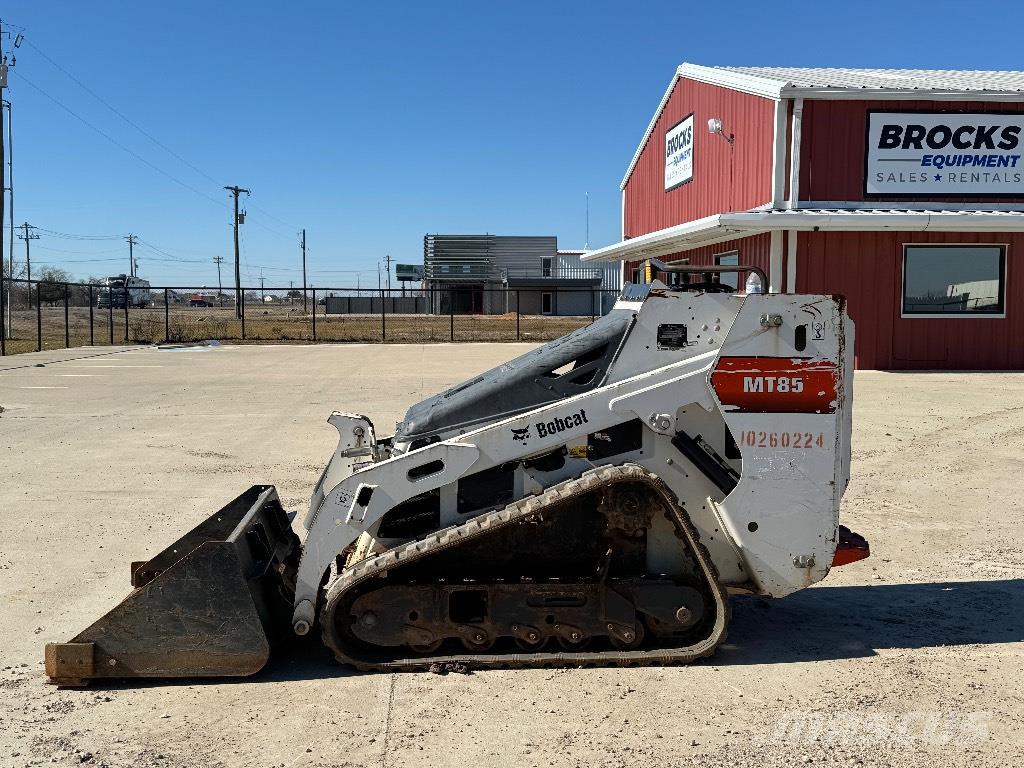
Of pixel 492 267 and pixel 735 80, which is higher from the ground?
pixel 735 80

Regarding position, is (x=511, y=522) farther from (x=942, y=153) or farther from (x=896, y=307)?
(x=942, y=153)

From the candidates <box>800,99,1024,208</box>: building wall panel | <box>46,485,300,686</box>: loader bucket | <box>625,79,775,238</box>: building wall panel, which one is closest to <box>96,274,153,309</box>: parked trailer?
<box>625,79,775,238</box>: building wall panel

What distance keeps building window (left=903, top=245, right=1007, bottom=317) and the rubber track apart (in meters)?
16.3

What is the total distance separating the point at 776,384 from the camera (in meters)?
4.44

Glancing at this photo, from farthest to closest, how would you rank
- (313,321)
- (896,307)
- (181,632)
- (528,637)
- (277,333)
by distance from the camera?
1. (277,333)
2. (313,321)
3. (896,307)
4. (528,637)
5. (181,632)

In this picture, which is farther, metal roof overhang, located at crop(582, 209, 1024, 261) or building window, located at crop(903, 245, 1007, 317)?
building window, located at crop(903, 245, 1007, 317)

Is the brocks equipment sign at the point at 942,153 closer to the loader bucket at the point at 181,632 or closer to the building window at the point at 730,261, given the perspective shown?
the building window at the point at 730,261

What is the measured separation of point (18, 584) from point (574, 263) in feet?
206

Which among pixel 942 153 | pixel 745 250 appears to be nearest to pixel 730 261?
pixel 745 250

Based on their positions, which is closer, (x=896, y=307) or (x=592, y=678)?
(x=592, y=678)

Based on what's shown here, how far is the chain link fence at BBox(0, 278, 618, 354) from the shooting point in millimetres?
30891

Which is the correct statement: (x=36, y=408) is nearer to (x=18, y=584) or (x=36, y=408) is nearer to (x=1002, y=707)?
(x=18, y=584)

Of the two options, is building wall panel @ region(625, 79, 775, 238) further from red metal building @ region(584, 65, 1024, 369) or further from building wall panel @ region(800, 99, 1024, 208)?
building wall panel @ region(800, 99, 1024, 208)

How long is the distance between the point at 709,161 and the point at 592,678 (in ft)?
64.5
